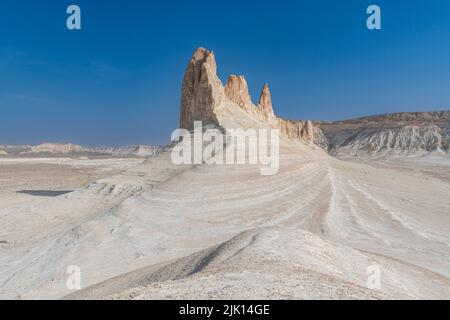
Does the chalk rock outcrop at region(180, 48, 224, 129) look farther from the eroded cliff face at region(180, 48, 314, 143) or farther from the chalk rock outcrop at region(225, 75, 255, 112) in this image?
the chalk rock outcrop at region(225, 75, 255, 112)

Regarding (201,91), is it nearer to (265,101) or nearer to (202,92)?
(202,92)

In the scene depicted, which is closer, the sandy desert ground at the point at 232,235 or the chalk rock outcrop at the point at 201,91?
the sandy desert ground at the point at 232,235

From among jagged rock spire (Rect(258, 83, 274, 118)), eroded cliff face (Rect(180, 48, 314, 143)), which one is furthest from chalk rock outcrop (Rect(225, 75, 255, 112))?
jagged rock spire (Rect(258, 83, 274, 118))

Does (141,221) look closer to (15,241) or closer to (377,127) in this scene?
(15,241)

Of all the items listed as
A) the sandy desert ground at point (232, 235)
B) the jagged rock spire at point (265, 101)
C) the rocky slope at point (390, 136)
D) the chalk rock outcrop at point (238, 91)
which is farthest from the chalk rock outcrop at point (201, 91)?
the rocky slope at point (390, 136)

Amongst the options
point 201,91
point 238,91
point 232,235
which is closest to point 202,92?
point 201,91

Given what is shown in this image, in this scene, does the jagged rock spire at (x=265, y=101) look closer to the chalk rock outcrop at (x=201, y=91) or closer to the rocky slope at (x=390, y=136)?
the chalk rock outcrop at (x=201, y=91)

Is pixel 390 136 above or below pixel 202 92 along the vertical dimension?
above

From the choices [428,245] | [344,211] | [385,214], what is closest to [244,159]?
[344,211]
